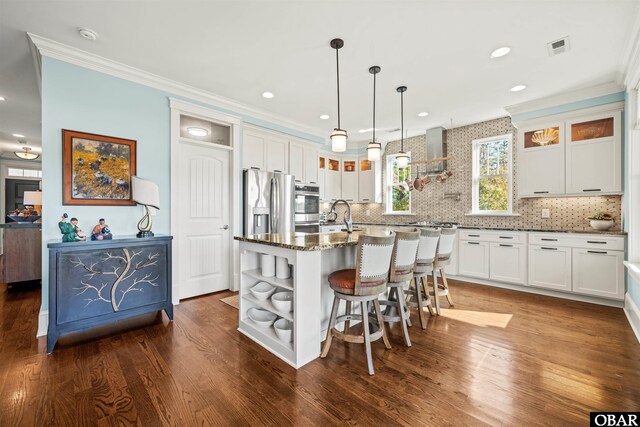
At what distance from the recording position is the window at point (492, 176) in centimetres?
468

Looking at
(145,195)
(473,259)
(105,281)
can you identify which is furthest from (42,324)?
(473,259)

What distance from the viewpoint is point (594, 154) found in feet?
11.9

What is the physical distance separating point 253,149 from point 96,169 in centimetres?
204

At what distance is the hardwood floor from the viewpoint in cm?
162

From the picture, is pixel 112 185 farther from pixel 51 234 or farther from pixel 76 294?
pixel 76 294

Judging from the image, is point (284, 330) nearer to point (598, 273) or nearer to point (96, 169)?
point (96, 169)

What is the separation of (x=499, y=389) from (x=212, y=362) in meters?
2.07

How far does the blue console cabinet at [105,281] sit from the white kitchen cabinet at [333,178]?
3.92 metres

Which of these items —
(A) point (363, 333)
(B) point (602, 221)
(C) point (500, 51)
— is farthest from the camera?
(B) point (602, 221)

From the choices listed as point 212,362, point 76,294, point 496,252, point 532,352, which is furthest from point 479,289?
point 76,294

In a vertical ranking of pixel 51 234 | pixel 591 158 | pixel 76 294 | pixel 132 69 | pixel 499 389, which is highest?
pixel 132 69

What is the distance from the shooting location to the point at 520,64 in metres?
3.01

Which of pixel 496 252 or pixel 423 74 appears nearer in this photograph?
pixel 423 74

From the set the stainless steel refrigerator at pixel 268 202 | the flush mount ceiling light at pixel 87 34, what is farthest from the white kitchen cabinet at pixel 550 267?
the flush mount ceiling light at pixel 87 34
